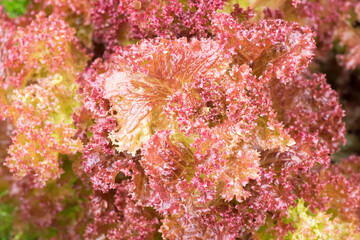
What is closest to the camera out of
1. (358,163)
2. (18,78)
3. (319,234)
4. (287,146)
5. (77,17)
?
(287,146)

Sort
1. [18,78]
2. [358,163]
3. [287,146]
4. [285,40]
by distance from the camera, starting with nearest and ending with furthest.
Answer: [285,40] < [287,146] < [18,78] < [358,163]

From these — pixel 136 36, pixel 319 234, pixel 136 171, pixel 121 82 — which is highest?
pixel 136 36

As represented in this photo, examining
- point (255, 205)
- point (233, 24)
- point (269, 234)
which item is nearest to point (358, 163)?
point (269, 234)

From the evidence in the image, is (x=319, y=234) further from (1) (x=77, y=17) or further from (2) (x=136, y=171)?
(1) (x=77, y=17)

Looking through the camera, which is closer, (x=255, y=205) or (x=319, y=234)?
(x=255, y=205)

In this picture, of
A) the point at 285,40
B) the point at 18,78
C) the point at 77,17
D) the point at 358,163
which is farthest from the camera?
the point at 358,163

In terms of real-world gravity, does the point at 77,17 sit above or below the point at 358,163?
above

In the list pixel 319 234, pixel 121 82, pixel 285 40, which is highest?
pixel 121 82

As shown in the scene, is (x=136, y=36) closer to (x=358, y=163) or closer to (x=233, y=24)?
(x=233, y=24)

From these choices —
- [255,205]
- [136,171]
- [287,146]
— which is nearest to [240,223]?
[255,205]
